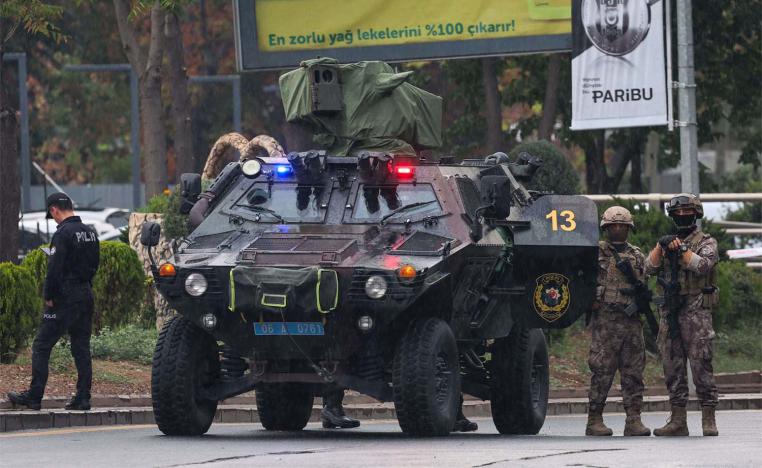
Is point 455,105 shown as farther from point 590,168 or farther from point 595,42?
point 595,42

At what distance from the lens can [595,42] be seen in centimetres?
2425

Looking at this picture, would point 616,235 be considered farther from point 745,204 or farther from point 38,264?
point 745,204

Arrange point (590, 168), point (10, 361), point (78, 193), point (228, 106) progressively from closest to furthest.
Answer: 1. point (10, 361)
2. point (590, 168)
3. point (228, 106)
4. point (78, 193)

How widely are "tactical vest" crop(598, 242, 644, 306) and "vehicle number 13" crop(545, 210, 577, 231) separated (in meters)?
0.30

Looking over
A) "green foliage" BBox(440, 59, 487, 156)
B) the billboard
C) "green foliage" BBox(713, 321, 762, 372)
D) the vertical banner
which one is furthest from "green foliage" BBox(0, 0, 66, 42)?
"green foliage" BBox(440, 59, 487, 156)

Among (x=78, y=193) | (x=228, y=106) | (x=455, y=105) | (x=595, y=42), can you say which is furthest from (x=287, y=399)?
(x=78, y=193)

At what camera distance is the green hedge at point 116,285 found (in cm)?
2127

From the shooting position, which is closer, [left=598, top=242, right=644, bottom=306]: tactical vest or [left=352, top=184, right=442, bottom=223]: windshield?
[left=352, top=184, right=442, bottom=223]: windshield

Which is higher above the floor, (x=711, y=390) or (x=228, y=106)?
(x=228, y=106)

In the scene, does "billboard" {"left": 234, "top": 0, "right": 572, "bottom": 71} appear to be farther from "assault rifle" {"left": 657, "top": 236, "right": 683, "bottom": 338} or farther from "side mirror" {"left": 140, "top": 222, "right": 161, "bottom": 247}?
"side mirror" {"left": 140, "top": 222, "right": 161, "bottom": 247}

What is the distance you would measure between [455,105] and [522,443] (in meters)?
37.5

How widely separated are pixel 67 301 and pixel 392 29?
11.3 m

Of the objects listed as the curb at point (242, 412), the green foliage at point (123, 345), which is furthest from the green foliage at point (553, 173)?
the green foliage at point (123, 345)

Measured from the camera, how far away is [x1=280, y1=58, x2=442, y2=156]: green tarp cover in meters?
17.0
